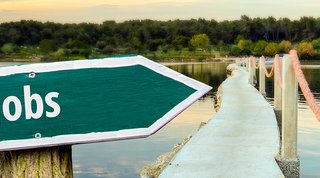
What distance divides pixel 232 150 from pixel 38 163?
535cm

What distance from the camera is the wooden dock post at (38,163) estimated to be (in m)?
2.13

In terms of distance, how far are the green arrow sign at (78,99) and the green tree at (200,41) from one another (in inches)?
6051

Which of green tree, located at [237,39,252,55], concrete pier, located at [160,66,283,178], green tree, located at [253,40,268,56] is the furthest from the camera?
green tree, located at [237,39,252,55]

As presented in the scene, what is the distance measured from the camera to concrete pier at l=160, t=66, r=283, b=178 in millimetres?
5934

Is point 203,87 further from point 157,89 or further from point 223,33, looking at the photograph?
point 223,33

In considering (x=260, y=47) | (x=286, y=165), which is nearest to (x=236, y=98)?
(x=286, y=165)

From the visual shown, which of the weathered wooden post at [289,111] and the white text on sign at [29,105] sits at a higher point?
the white text on sign at [29,105]

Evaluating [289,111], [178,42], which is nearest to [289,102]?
[289,111]

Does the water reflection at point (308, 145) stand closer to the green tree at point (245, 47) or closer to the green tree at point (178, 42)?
the green tree at point (245, 47)

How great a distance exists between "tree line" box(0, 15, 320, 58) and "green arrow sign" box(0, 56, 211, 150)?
9158 cm

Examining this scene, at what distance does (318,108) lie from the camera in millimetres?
4367

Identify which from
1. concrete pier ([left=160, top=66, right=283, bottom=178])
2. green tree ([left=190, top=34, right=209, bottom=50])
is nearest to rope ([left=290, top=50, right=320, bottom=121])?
concrete pier ([left=160, top=66, right=283, bottom=178])

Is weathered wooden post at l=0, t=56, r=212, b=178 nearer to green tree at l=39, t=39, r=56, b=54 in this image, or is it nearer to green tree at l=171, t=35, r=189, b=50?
green tree at l=39, t=39, r=56, b=54

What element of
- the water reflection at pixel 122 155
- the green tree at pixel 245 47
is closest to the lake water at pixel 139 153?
the water reflection at pixel 122 155
